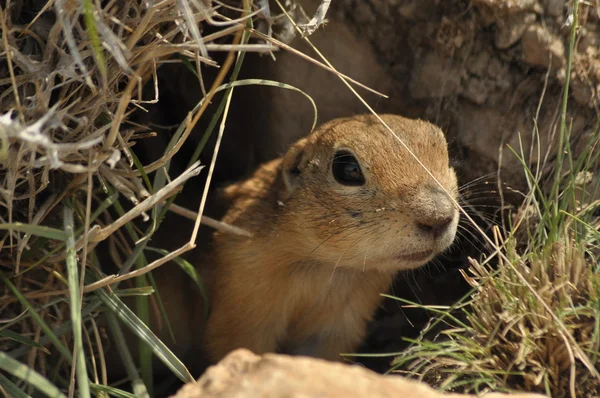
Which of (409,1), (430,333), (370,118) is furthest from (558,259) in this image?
(409,1)

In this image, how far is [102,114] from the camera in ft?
13.5

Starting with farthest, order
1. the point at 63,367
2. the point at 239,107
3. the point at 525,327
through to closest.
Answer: the point at 239,107, the point at 63,367, the point at 525,327

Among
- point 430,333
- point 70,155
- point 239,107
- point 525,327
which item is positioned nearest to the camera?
point 525,327

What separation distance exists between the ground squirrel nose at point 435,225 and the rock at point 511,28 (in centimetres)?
169

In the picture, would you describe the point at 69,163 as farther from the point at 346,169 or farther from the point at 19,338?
the point at 346,169

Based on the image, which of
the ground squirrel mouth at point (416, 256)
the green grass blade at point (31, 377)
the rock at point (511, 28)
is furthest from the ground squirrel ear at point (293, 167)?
the green grass blade at point (31, 377)

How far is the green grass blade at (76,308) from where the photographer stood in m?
3.07

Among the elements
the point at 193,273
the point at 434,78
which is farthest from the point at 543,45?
the point at 193,273

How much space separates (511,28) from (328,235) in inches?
77.8

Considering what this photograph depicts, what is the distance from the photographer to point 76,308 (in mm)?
3213

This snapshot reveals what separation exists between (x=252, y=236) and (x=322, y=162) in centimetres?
74

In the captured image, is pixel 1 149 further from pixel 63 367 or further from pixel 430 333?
pixel 430 333

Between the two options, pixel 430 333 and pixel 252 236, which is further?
pixel 430 333

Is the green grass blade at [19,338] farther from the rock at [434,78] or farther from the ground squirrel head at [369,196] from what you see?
the rock at [434,78]
